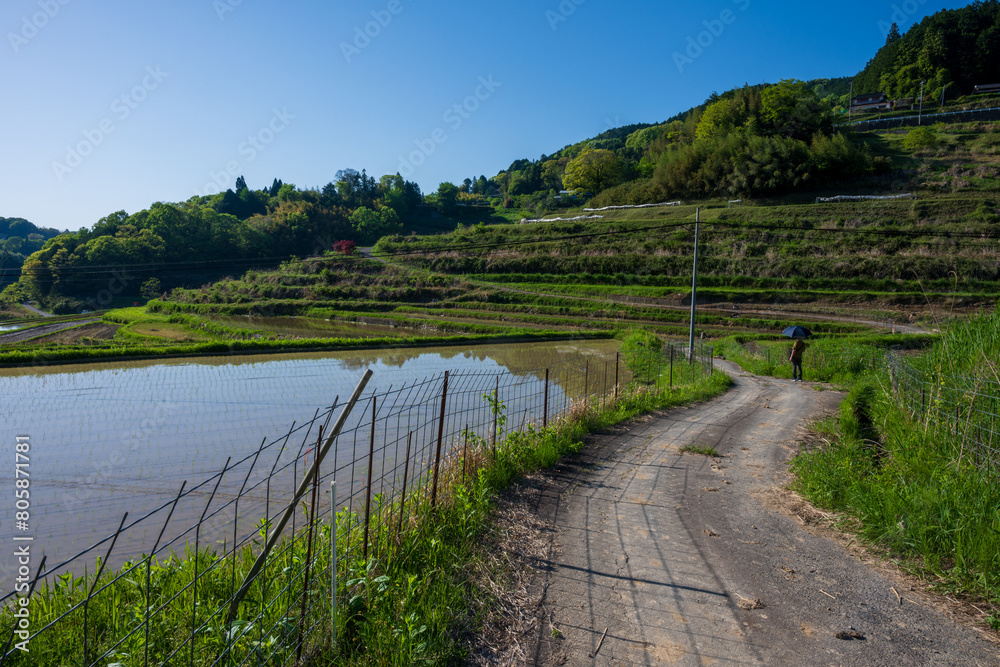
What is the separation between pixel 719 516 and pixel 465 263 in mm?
44203

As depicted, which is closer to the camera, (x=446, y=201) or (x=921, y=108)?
(x=921, y=108)

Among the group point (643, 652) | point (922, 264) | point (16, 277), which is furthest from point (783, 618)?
point (16, 277)

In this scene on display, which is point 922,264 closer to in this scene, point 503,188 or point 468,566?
point 468,566

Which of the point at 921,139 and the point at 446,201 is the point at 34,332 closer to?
the point at 446,201

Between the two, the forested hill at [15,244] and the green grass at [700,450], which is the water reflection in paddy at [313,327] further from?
the green grass at [700,450]

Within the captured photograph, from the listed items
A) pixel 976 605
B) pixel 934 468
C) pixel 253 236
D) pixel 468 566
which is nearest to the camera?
pixel 976 605

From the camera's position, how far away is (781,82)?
7081 cm

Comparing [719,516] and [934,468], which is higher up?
[934,468]

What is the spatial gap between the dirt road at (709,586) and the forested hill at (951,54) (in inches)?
3970

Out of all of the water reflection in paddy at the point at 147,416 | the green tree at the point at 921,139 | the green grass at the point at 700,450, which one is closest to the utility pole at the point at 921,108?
the green tree at the point at 921,139

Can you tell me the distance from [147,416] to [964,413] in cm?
1498

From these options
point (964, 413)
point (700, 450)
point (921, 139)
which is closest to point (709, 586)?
point (964, 413)

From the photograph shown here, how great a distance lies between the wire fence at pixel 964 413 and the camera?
180 inches

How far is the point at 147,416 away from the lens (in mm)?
12273
